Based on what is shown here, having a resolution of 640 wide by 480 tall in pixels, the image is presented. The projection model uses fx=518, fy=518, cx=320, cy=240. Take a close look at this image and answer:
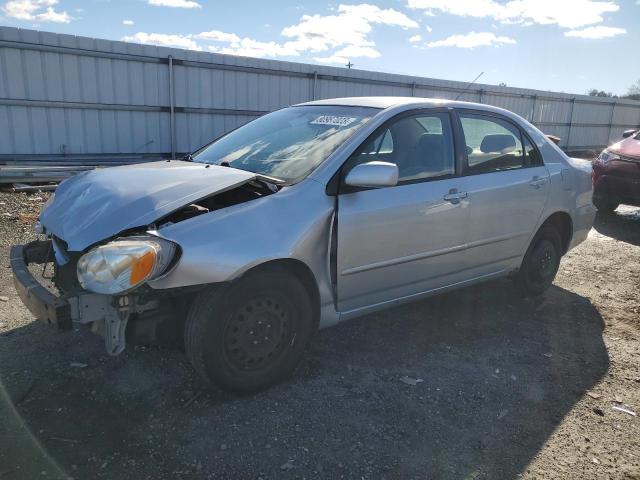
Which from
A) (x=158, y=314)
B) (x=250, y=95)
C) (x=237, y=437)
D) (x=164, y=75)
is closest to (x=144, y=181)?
(x=158, y=314)

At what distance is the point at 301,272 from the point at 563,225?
9.95ft

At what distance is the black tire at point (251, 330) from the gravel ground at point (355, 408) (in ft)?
0.55

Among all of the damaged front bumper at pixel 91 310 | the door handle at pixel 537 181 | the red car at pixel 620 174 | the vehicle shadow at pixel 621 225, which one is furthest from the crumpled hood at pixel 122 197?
the red car at pixel 620 174

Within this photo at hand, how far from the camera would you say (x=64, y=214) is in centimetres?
293

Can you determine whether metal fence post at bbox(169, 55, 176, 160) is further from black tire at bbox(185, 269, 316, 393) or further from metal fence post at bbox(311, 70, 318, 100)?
black tire at bbox(185, 269, 316, 393)

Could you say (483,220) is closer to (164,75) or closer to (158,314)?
(158,314)

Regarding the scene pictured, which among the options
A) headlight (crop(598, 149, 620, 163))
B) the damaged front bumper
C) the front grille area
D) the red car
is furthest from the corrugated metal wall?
the damaged front bumper

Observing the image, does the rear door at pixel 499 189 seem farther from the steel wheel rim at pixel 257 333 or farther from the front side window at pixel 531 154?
the steel wheel rim at pixel 257 333

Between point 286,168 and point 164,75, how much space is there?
823 cm

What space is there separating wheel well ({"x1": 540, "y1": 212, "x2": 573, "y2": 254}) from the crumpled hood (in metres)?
2.99

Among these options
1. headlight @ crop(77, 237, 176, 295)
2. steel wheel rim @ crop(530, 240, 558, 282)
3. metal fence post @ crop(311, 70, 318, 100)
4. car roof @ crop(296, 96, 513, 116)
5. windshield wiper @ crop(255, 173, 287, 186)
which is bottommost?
steel wheel rim @ crop(530, 240, 558, 282)

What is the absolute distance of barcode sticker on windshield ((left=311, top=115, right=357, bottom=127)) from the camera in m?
3.46

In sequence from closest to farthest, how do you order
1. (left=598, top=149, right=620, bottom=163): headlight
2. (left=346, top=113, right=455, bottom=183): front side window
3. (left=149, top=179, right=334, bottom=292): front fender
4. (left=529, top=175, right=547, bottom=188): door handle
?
(left=149, top=179, right=334, bottom=292): front fender
(left=346, top=113, right=455, bottom=183): front side window
(left=529, top=175, right=547, bottom=188): door handle
(left=598, top=149, right=620, bottom=163): headlight

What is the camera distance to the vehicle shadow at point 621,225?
7.54m
